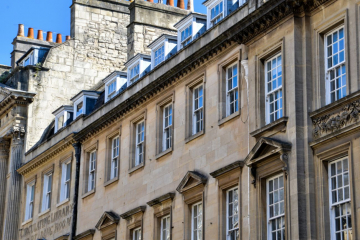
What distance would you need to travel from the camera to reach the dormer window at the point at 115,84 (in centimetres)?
3816

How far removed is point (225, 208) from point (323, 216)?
5.13m

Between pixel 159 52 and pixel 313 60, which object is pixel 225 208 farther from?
pixel 159 52

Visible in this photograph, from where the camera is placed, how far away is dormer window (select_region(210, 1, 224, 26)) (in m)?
30.8

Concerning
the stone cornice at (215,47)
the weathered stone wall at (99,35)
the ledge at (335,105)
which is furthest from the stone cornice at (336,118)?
the weathered stone wall at (99,35)

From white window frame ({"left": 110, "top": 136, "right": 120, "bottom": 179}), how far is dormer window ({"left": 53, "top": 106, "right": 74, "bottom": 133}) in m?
6.53

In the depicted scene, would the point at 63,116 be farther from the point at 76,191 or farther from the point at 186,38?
the point at 186,38

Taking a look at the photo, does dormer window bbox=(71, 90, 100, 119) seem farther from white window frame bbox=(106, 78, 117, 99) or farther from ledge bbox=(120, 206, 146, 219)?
ledge bbox=(120, 206, 146, 219)

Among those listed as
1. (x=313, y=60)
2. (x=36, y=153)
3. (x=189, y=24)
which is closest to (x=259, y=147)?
(x=313, y=60)

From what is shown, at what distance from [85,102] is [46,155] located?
3566mm

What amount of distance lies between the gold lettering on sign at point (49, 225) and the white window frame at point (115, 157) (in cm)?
375

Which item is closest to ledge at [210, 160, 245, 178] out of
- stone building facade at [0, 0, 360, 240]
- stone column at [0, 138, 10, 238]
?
stone building facade at [0, 0, 360, 240]

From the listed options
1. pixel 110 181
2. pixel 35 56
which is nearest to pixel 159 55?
pixel 110 181

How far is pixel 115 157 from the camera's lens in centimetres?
3641

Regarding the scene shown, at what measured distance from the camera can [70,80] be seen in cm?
4828
